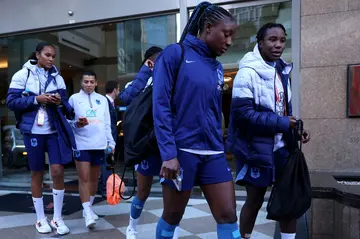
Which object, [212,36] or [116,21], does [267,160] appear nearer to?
[212,36]

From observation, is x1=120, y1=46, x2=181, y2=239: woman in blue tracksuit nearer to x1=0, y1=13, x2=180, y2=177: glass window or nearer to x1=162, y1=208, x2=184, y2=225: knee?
x1=162, y1=208, x2=184, y2=225: knee

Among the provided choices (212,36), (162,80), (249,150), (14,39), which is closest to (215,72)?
(212,36)

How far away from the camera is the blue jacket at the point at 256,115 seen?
2.72 metres

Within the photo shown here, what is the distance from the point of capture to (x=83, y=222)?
4547 mm

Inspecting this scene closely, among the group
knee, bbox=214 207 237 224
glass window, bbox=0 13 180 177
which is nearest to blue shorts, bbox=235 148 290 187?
knee, bbox=214 207 237 224

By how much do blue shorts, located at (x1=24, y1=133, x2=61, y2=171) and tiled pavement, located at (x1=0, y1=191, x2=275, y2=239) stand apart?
0.80 meters

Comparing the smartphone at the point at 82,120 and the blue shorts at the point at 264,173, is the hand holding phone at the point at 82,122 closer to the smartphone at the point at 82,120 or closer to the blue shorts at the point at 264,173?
the smartphone at the point at 82,120

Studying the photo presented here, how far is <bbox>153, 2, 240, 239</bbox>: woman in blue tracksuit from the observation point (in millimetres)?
2252

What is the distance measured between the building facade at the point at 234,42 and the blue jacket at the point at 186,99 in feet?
7.24

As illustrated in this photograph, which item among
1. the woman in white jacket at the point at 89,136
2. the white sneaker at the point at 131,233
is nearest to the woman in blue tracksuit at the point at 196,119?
the white sneaker at the point at 131,233

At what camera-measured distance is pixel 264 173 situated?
2.85 m

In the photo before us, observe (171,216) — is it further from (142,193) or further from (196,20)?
(196,20)

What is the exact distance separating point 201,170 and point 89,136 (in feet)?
7.76

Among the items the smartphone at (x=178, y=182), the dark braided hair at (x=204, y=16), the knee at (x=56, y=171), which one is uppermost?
the dark braided hair at (x=204, y=16)
